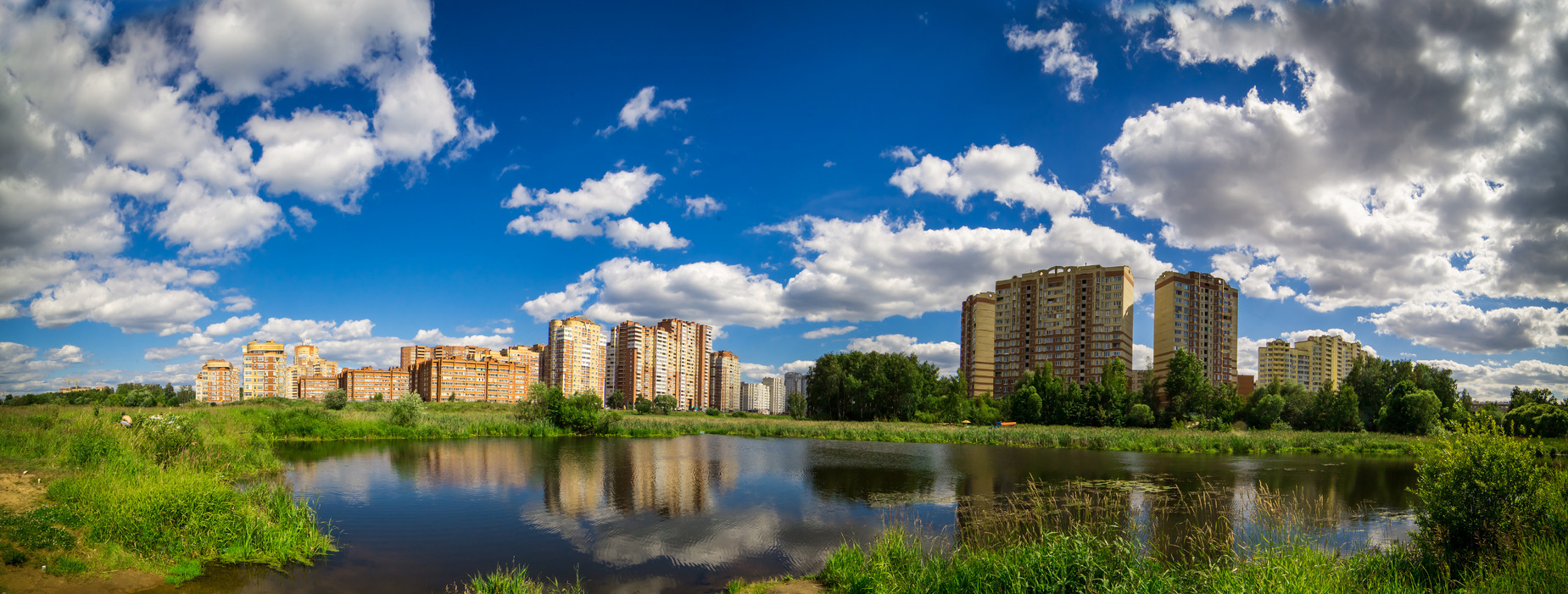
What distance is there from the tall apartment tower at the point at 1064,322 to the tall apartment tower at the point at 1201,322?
5.16 meters

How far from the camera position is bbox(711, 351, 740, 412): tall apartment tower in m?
172

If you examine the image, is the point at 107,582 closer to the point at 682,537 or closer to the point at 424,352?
the point at 682,537

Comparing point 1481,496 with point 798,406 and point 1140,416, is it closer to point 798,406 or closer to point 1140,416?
point 1140,416

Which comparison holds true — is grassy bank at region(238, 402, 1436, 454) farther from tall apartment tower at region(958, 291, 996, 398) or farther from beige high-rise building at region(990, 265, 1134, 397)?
tall apartment tower at region(958, 291, 996, 398)

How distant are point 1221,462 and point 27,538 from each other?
42022mm

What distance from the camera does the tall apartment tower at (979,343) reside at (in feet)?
373

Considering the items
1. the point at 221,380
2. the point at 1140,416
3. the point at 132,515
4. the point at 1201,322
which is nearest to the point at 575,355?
the point at 221,380

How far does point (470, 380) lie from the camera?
388 feet

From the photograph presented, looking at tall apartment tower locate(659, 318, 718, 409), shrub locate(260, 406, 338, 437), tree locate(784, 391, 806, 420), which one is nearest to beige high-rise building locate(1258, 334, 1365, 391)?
tree locate(784, 391, 806, 420)

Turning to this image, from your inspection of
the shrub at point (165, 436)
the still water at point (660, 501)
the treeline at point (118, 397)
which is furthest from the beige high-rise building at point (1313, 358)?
the treeline at point (118, 397)

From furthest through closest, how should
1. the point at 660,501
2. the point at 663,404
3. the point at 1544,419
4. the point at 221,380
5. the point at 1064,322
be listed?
the point at 221,380
the point at 1064,322
the point at 663,404
the point at 1544,419
the point at 660,501

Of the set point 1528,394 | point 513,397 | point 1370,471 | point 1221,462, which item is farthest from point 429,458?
point 513,397

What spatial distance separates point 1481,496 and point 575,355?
12794 centimetres

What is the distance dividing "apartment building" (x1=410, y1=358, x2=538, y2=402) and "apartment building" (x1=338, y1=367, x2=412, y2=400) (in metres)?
14.3
